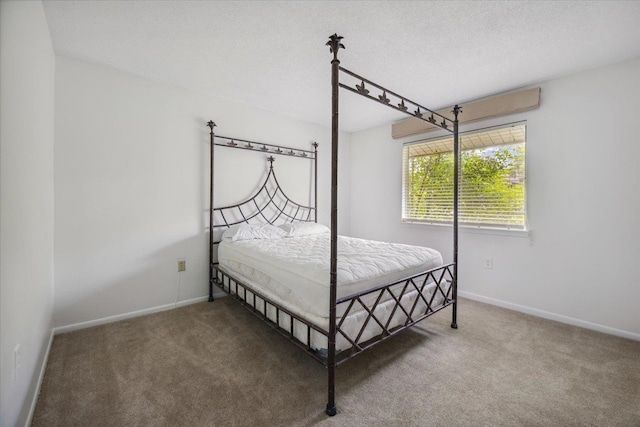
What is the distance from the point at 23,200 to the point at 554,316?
415cm

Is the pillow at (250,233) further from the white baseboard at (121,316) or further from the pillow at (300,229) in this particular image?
the white baseboard at (121,316)

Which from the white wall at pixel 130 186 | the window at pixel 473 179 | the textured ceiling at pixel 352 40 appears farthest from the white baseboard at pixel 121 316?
the window at pixel 473 179

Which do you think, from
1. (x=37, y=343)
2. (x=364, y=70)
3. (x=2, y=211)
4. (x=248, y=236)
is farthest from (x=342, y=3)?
(x=37, y=343)

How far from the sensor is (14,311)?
1.24 metres

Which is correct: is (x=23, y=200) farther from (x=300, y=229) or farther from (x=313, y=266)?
(x=300, y=229)

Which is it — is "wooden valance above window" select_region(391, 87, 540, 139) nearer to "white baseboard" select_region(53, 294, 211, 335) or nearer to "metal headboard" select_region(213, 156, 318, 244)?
"metal headboard" select_region(213, 156, 318, 244)

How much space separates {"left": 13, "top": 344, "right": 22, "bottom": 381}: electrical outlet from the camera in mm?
1217

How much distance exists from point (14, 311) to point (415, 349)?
239cm

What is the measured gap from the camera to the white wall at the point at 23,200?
3.67ft

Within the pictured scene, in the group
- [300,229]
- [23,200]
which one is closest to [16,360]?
[23,200]

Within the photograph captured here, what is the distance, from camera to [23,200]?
1383 millimetres

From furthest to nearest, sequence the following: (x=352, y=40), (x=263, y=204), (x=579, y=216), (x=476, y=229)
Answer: (x=263, y=204)
(x=476, y=229)
(x=579, y=216)
(x=352, y=40)

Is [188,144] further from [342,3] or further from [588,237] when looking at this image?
[588,237]

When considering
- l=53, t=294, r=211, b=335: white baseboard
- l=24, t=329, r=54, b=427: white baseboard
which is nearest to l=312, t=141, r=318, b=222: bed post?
l=53, t=294, r=211, b=335: white baseboard
